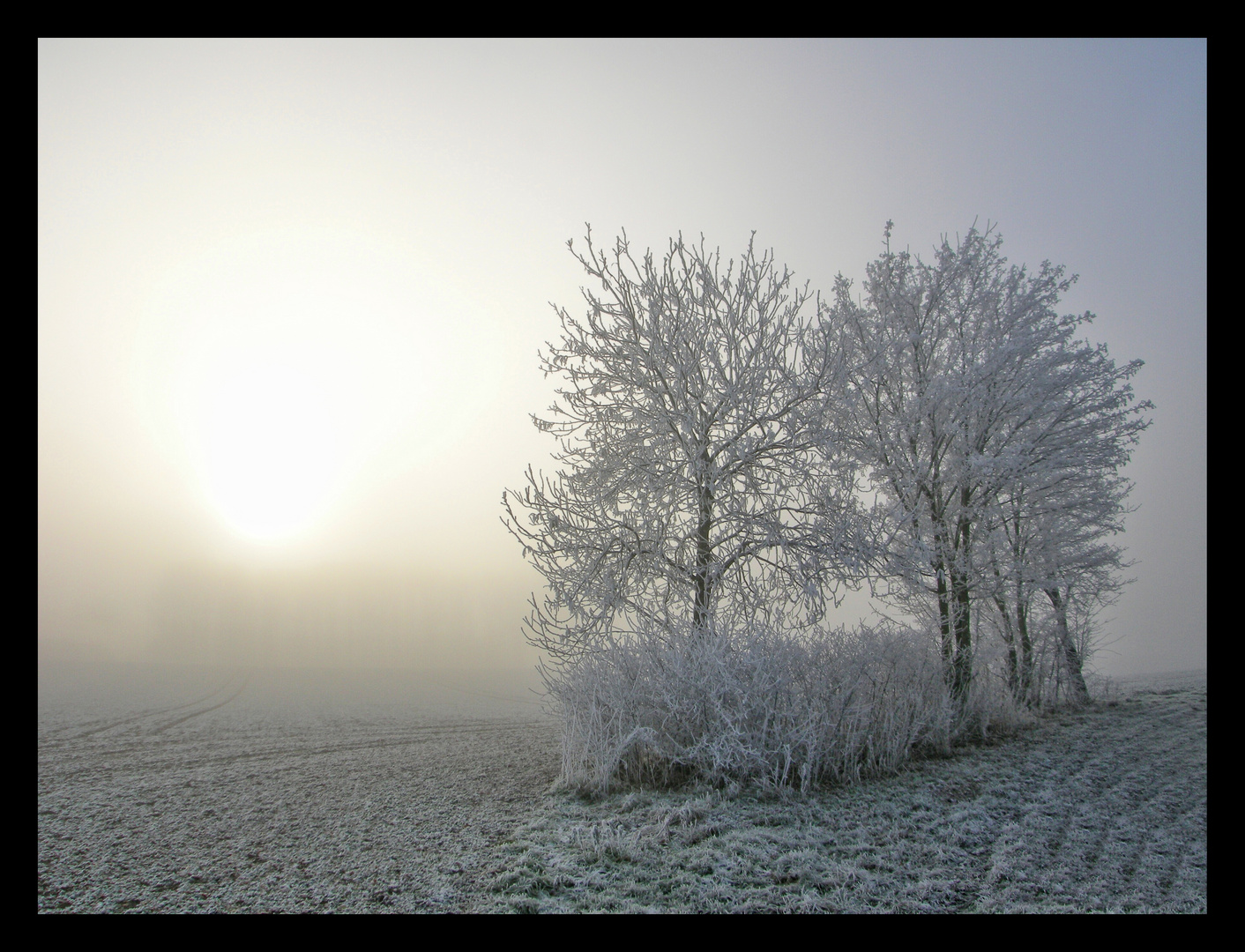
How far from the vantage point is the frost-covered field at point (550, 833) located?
3334 mm

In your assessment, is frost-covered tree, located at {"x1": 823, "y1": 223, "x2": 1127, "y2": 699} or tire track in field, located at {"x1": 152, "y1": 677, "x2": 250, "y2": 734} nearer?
tire track in field, located at {"x1": 152, "y1": 677, "x2": 250, "y2": 734}

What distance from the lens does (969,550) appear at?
9.98m

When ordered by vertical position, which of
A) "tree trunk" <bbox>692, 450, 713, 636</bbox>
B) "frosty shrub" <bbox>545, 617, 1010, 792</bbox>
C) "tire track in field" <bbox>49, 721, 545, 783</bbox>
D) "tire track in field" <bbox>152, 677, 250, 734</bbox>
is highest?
"tree trunk" <bbox>692, 450, 713, 636</bbox>

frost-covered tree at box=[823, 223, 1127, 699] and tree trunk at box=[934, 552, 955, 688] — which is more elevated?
frost-covered tree at box=[823, 223, 1127, 699]

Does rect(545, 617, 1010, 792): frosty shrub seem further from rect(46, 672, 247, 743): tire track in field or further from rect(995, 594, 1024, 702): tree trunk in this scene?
rect(46, 672, 247, 743): tire track in field

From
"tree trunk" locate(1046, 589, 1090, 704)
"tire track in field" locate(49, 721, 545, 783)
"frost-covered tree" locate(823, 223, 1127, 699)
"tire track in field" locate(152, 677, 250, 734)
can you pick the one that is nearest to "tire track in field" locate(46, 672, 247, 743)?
"tire track in field" locate(152, 677, 250, 734)

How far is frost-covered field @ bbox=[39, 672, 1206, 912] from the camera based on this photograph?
3.33 m

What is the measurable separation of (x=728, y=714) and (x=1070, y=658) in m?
10.6

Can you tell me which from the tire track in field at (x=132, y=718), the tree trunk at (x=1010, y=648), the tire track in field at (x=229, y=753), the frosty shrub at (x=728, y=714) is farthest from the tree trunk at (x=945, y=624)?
the tire track in field at (x=132, y=718)

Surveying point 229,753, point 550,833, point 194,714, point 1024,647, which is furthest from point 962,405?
point 194,714

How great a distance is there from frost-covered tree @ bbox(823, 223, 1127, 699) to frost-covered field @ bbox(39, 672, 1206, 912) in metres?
3.16
